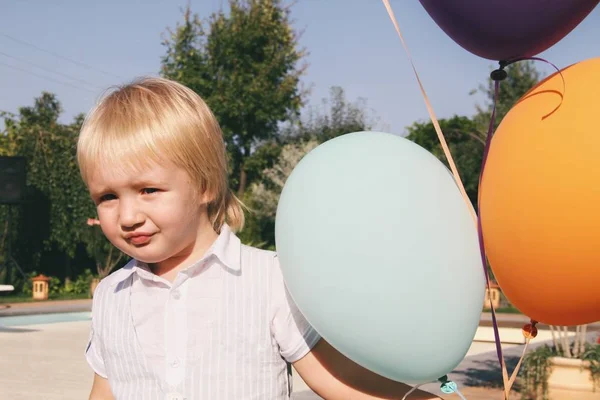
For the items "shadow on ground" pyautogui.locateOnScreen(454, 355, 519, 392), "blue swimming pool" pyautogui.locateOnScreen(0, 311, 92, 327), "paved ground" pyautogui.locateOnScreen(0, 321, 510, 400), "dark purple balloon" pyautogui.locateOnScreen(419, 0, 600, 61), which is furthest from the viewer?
"blue swimming pool" pyautogui.locateOnScreen(0, 311, 92, 327)

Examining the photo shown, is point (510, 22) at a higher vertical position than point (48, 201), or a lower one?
lower

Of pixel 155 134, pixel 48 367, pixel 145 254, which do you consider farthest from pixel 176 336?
pixel 48 367

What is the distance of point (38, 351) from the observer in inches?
376

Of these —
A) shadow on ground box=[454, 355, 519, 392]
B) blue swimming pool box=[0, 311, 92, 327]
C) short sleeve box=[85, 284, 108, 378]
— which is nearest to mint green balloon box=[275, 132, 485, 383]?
short sleeve box=[85, 284, 108, 378]

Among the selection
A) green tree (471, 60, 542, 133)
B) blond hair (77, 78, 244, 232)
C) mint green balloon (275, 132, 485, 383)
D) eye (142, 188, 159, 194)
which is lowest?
mint green balloon (275, 132, 485, 383)

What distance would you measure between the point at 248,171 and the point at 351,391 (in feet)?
72.1

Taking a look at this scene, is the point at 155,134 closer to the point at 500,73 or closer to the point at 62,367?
the point at 500,73

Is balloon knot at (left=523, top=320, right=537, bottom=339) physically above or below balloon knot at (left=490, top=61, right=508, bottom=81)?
below

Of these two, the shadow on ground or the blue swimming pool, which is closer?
the shadow on ground

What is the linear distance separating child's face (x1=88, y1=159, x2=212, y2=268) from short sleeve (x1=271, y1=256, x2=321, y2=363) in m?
0.23

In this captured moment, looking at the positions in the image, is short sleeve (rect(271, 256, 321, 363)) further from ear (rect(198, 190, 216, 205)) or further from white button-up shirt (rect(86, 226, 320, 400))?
ear (rect(198, 190, 216, 205))

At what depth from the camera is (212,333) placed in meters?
1.56

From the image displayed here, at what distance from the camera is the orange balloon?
1258 mm

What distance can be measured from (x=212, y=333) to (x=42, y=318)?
1369cm
